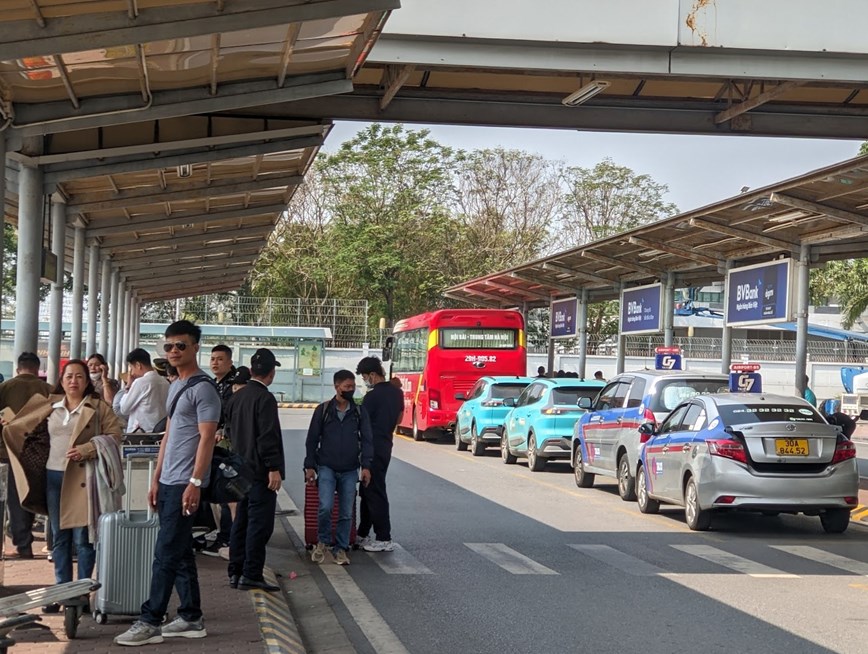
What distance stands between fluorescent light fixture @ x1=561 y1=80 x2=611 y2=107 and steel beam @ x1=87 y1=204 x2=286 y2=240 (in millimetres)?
8463

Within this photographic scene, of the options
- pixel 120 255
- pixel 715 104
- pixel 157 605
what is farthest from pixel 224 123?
pixel 120 255

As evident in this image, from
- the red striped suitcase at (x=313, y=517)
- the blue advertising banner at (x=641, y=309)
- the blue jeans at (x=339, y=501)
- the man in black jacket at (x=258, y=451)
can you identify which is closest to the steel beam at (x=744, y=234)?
the blue advertising banner at (x=641, y=309)

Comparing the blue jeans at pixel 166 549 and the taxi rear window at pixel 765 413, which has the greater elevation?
the taxi rear window at pixel 765 413

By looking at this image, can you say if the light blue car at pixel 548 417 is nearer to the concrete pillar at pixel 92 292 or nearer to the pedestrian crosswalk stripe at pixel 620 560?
the concrete pillar at pixel 92 292

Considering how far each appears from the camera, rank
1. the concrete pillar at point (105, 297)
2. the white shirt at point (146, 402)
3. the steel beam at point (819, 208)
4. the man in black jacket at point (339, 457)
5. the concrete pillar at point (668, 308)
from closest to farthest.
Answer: the white shirt at point (146, 402), the man in black jacket at point (339, 457), the steel beam at point (819, 208), the concrete pillar at point (668, 308), the concrete pillar at point (105, 297)

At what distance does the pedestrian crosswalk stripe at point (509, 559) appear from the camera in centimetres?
1159

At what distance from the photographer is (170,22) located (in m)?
9.16

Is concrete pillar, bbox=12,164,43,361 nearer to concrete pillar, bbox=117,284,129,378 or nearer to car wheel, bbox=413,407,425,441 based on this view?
car wheel, bbox=413,407,425,441

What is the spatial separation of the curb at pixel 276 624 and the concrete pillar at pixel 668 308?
715 inches

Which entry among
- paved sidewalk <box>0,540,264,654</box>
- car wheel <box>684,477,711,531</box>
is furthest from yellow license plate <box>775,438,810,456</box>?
paved sidewalk <box>0,540,264,654</box>

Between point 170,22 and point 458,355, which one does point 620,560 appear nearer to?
point 170,22

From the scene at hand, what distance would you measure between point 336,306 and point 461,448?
28258mm

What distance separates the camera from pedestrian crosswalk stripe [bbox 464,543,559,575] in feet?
38.0

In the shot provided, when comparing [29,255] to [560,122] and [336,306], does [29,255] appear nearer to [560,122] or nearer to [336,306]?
[560,122]
